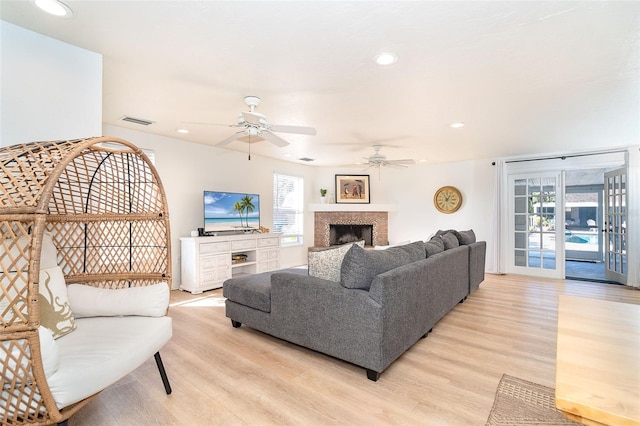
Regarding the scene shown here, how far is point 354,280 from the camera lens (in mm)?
2201

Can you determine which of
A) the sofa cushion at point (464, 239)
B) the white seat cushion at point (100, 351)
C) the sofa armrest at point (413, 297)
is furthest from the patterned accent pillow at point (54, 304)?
the sofa cushion at point (464, 239)

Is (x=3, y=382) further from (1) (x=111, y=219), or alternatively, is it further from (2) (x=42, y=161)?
(1) (x=111, y=219)

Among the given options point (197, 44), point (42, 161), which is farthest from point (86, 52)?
point (42, 161)

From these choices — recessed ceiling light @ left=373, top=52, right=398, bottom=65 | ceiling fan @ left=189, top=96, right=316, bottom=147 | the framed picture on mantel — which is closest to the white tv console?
ceiling fan @ left=189, top=96, right=316, bottom=147

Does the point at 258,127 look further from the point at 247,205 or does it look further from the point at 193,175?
the point at 247,205

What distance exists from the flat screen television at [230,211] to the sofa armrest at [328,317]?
105 inches

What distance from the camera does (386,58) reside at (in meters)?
2.14

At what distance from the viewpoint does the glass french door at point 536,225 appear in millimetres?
5426

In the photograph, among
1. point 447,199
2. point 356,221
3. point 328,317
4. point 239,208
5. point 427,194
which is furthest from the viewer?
point 356,221

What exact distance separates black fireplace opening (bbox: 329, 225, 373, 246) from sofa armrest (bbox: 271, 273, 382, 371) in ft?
15.5

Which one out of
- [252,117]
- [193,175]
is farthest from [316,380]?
[193,175]

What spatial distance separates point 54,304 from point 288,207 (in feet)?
16.9

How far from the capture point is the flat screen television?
15.9 ft

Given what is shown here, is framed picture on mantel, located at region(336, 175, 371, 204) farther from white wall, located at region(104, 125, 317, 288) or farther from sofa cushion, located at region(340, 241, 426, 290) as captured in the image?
sofa cushion, located at region(340, 241, 426, 290)
